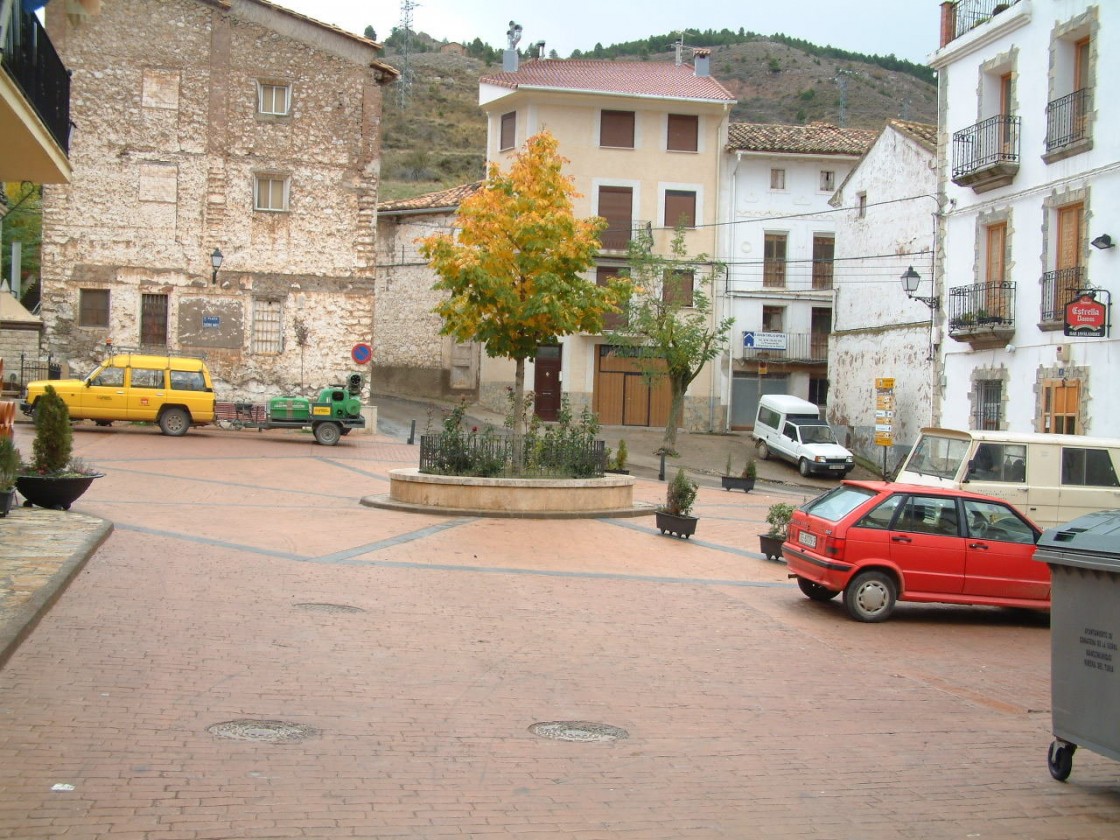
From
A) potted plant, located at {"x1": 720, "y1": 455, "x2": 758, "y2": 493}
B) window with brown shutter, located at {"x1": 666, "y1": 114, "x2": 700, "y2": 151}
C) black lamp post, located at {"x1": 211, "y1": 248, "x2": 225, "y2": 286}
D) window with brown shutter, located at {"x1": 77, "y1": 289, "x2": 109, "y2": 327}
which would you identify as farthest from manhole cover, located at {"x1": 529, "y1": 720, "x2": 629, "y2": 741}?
window with brown shutter, located at {"x1": 666, "y1": 114, "x2": 700, "y2": 151}

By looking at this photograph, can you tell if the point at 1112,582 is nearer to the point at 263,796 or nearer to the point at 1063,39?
the point at 263,796

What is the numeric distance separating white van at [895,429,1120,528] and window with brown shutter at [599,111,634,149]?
29.0 m

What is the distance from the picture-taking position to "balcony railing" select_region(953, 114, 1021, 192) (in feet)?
80.5

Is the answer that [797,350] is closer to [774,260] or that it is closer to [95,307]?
[774,260]

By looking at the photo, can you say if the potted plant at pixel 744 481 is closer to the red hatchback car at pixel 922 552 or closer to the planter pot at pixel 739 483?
the planter pot at pixel 739 483

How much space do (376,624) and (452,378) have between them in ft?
122

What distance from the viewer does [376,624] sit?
33.7ft

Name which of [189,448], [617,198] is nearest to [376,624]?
[189,448]

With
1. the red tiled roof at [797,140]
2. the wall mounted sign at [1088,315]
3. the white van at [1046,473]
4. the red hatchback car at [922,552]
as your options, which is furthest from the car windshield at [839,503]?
the red tiled roof at [797,140]

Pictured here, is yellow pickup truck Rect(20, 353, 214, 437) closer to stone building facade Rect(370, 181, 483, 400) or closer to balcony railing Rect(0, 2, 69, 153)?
balcony railing Rect(0, 2, 69, 153)

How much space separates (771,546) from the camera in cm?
1612

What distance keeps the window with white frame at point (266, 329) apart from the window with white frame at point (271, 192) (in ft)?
9.38

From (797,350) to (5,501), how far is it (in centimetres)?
3489

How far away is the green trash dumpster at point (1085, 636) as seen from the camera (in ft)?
21.0
